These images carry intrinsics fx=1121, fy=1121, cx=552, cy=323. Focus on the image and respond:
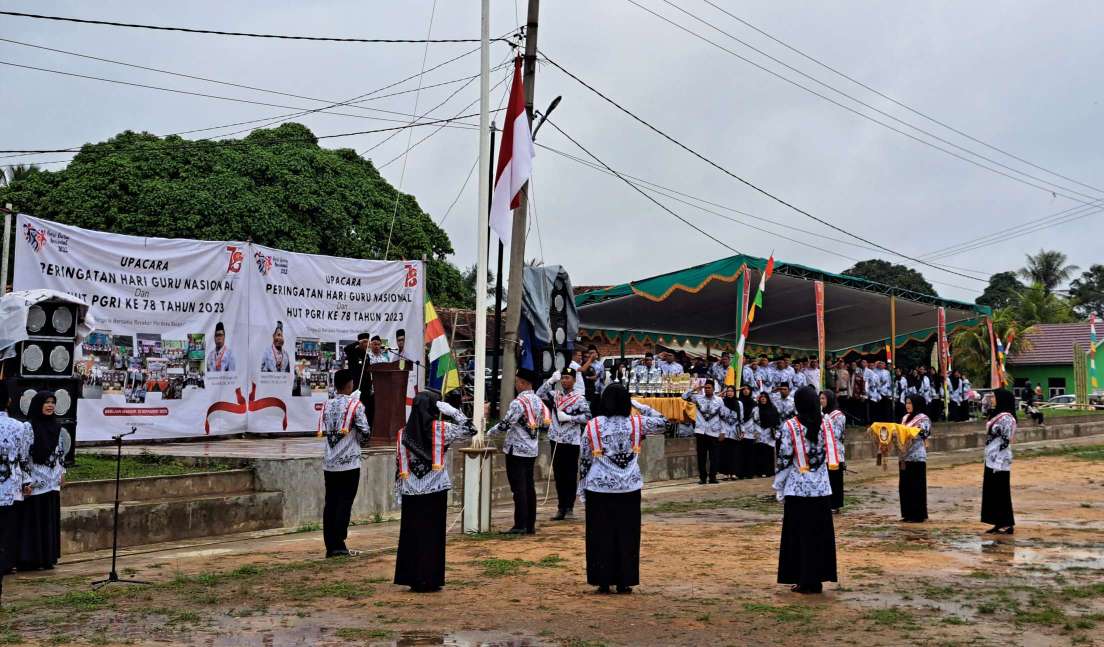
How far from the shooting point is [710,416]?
20.9m

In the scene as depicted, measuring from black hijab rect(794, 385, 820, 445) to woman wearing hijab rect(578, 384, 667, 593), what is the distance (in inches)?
60.1

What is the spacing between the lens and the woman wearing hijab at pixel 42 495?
10688 mm

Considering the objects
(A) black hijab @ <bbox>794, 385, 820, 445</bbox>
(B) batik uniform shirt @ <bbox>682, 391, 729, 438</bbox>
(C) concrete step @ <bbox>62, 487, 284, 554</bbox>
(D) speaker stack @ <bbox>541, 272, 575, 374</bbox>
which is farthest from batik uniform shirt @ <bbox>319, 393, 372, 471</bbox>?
(B) batik uniform shirt @ <bbox>682, 391, 729, 438</bbox>

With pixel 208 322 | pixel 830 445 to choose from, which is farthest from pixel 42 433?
pixel 830 445

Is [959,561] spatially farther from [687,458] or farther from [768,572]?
[687,458]

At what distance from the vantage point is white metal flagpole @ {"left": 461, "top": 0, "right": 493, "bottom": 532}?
1317cm

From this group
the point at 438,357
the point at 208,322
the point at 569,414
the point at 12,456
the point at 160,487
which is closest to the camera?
the point at 12,456

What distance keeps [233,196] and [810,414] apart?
83.6 ft

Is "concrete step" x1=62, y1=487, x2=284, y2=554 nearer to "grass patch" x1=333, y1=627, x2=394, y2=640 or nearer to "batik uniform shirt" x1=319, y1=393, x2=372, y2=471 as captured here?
"batik uniform shirt" x1=319, y1=393, x2=372, y2=471

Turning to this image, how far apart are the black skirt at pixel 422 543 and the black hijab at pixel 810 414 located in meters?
3.41

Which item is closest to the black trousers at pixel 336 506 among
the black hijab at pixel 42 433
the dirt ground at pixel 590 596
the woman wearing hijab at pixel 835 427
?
the dirt ground at pixel 590 596

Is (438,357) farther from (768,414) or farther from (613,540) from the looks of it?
(613,540)

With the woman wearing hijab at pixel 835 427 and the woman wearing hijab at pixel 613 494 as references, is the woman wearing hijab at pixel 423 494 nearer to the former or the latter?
the woman wearing hijab at pixel 613 494

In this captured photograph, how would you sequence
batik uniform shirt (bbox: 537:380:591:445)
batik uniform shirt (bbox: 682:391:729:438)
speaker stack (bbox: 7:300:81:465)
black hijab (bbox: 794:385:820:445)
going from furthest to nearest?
batik uniform shirt (bbox: 682:391:729:438) < batik uniform shirt (bbox: 537:380:591:445) < speaker stack (bbox: 7:300:81:465) < black hijab (bbox: 794:385:820:445)
